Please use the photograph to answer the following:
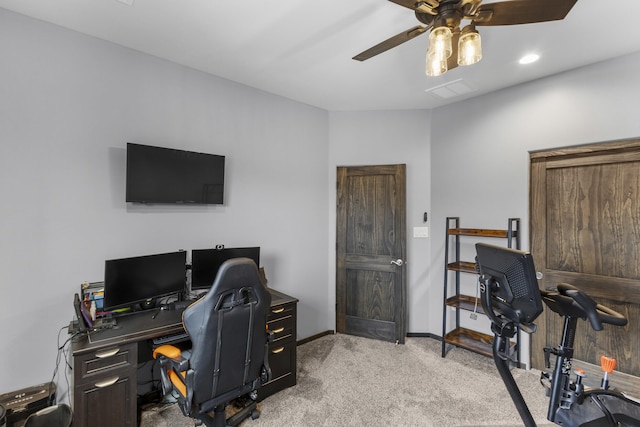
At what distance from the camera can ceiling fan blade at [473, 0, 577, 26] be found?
1.33 metres

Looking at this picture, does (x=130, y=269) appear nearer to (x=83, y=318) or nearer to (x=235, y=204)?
(x=83, y=318)

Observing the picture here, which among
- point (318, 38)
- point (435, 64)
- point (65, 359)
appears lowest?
point (65, 359)

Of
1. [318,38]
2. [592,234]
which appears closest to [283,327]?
[318,38]

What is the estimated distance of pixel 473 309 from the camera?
3059 mm

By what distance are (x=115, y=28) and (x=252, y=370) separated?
263 centimetres

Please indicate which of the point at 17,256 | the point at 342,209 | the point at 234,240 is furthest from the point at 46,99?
the point at 342,209

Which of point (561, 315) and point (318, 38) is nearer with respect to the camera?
point (561, 315)

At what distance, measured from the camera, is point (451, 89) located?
10.3ft

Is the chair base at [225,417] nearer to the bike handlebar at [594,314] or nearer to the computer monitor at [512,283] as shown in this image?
the computer monitor at [512,283]

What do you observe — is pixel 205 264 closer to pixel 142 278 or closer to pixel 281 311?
pixel 142 278

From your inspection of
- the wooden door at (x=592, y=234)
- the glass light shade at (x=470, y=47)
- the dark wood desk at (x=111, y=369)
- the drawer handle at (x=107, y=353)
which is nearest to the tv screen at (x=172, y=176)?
the dark wood desk at (x=111, y=369)

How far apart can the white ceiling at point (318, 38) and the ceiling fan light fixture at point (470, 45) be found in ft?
2.05

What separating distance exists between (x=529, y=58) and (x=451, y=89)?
74 cm

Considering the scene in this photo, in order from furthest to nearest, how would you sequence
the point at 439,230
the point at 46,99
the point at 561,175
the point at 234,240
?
the point at 439,230
the point at 234,240
the point at 561,175
the point at 46,99
